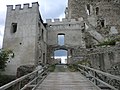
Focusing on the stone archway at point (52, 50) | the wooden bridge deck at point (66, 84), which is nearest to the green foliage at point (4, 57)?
the stone archway at point (52, 50)

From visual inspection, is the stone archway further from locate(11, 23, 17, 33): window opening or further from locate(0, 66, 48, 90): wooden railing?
locate(0, 66, 48, 90): wooden railing

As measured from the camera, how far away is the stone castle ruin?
1494 centimetres

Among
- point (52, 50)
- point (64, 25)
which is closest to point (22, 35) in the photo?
point (52, 50)

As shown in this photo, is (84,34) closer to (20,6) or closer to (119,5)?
(20,6)

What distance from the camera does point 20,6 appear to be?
1692cm

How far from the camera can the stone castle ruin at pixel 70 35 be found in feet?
49.0

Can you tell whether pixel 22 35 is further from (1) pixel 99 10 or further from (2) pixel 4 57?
(1) pixel 99 10

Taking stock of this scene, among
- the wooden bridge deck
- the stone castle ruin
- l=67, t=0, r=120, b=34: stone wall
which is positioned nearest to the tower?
the stone castle ruin

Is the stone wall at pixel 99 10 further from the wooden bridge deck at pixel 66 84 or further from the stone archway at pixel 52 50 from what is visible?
the wooden bridge deck at pixel 66 84

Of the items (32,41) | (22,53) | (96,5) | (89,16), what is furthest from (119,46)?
(96,5)

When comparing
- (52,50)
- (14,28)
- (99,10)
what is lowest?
(52,50)

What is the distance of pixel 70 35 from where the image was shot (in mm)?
20797

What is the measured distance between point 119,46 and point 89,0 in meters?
17.4

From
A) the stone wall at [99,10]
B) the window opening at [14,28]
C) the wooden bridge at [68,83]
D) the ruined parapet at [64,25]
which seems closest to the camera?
the wooden bridge at [68,83]
